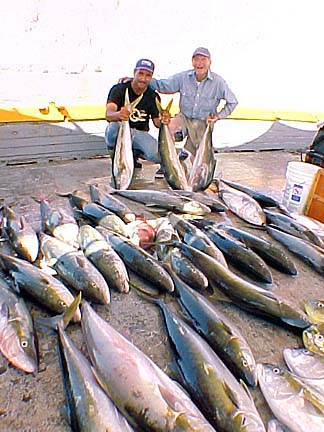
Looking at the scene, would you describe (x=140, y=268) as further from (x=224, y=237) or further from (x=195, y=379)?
(x=195, y=379)

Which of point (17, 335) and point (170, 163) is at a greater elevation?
point (170, 163)

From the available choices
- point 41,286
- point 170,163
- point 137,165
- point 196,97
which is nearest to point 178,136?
point 196,97

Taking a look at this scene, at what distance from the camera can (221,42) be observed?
853 cm

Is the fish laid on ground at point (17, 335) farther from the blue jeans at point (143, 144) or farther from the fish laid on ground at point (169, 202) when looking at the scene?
the blue jeans at point (143, 144)

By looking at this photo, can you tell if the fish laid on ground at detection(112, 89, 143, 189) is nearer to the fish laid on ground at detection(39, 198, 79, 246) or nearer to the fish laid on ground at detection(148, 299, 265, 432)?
the fish laid on ground at detection(39, 198, 79, 246)

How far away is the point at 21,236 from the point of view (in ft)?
8.09

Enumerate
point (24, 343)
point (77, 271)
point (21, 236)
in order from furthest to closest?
point (21, 236) → point (77, 271) → point (24, 343)

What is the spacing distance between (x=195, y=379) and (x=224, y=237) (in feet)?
4.02

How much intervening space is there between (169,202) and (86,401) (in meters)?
2.01

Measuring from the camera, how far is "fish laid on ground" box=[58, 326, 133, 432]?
1.29m

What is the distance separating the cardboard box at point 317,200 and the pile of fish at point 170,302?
0.25 metres

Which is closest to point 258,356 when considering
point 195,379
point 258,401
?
point 258,401

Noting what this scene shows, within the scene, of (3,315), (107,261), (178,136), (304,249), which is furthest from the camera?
(178,136)

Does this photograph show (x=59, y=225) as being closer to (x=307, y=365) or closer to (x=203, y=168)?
(x=203, y=168)
